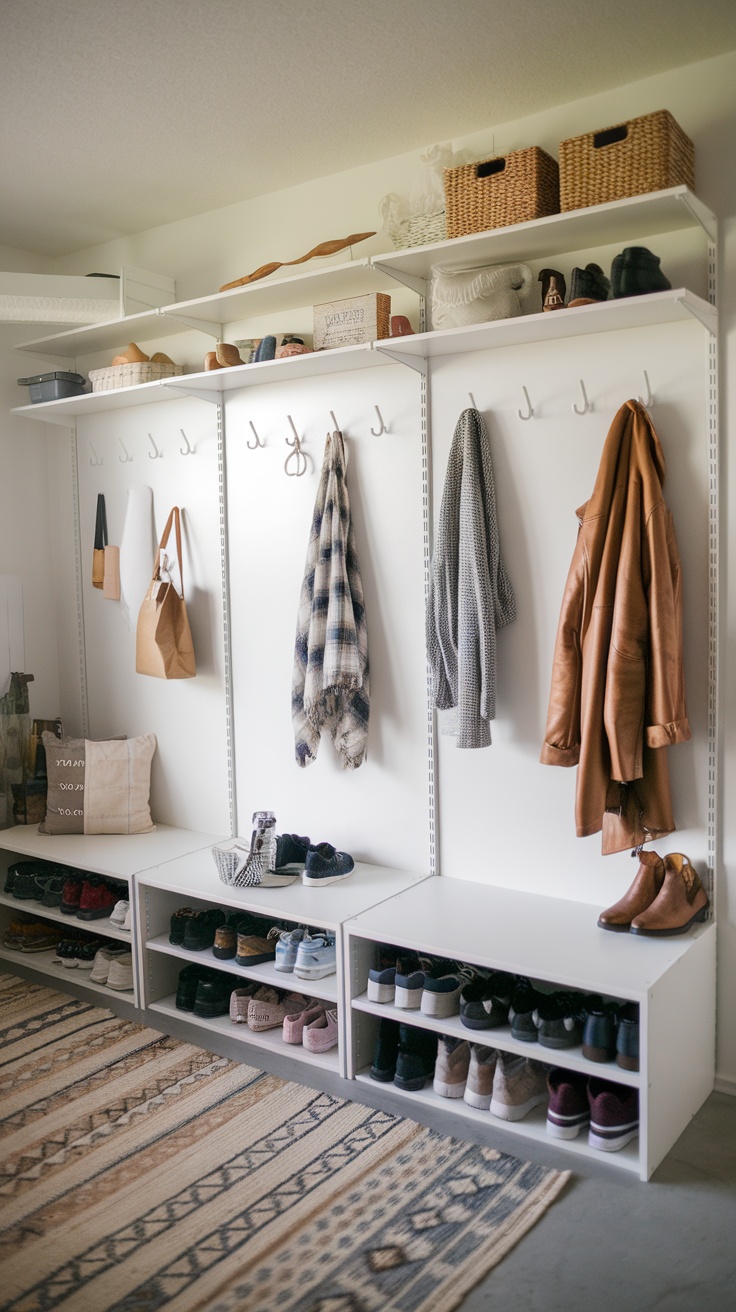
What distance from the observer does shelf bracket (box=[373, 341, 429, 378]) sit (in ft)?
9.03

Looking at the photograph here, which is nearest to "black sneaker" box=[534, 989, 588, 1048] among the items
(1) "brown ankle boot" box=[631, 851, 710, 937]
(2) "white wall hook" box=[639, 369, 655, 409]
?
(1) "brown ankle boot" box=[631, 851, 710, 937]

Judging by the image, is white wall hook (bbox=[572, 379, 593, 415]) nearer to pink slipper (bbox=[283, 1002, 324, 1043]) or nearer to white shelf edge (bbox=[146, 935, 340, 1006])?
white shelf edge (bbox=[146, 935, 340, 1006])

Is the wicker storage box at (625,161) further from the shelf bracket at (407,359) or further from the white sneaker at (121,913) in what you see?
the white sneaker at (121,913)

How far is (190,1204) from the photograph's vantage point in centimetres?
223

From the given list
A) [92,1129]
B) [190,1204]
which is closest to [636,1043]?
[190,1204]

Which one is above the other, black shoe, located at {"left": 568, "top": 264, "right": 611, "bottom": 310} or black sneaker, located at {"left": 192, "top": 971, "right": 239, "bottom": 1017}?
black shoe, located at {"left": 568, "top": 264, "right": 611, "bottom": 310}

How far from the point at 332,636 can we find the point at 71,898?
1.34 meters

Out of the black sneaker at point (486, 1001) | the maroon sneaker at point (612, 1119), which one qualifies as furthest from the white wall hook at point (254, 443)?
the maroon sneaker at point (612, 1119)

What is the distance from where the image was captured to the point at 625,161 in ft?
7.56

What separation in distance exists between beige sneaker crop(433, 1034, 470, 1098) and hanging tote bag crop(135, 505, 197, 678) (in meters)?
1.59

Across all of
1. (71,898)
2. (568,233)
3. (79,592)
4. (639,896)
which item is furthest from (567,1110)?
(79,592)

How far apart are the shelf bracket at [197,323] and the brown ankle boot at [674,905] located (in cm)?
222

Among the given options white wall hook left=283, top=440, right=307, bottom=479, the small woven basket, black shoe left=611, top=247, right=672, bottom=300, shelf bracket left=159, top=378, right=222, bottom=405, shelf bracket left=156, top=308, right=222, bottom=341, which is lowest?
white wall hook left=283, top=440, right=307, bottom=479

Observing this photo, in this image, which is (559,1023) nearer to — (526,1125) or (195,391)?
(526,1125)
